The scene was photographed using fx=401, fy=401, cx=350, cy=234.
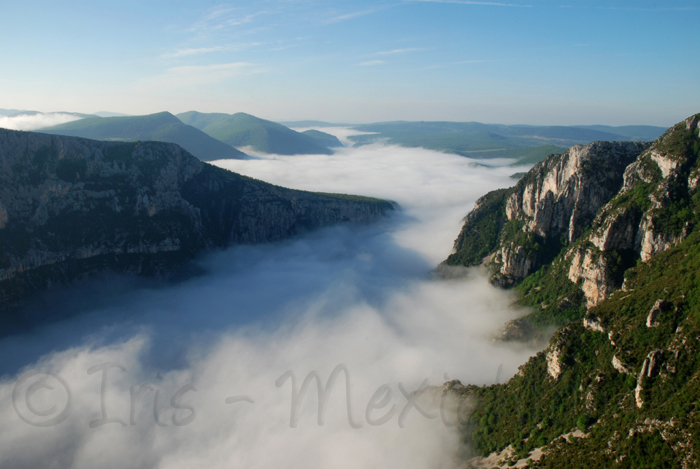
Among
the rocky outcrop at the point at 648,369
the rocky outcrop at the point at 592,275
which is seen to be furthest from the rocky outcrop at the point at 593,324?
the rocky outcrop at the point at 592,275

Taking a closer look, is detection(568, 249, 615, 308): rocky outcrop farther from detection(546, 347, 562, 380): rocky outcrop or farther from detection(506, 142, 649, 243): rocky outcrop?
detection(546, 347, 562, 380): rocky outcrop

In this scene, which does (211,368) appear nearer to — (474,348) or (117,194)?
(474,348)

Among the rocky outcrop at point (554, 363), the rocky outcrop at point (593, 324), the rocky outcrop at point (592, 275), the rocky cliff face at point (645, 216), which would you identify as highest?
the rocky cliff face at point (645, 216)

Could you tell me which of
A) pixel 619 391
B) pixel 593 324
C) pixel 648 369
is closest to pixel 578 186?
pixel 593 324

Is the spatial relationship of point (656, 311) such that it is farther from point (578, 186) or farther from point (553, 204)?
point (553, 204)

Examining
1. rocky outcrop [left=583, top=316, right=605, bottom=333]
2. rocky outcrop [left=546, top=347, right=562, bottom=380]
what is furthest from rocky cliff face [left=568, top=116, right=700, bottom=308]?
rocky outcrop [left=546, top=347, right=562, bottom=380]

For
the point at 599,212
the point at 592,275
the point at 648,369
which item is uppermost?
the point at 599,212

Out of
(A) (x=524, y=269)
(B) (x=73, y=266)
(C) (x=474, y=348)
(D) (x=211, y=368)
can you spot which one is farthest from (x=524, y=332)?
(B) (x=73, y=266)

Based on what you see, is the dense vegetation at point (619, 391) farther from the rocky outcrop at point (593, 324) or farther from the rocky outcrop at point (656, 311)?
the rocky outcrop at point (593, 324)

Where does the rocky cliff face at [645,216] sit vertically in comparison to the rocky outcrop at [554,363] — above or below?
above
